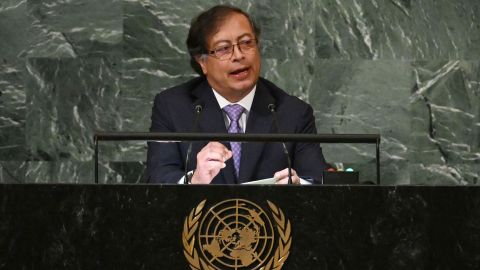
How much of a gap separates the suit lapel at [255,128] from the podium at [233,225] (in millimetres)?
1021

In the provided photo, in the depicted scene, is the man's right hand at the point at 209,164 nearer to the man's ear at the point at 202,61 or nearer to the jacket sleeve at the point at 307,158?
the jacket sleeve at the point at 307,158

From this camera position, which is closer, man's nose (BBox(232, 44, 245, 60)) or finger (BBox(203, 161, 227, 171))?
finger (BBox(203, 161, 227, 171))

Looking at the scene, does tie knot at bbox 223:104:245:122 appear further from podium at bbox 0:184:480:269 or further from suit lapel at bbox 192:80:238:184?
podium at bbox 0:184:480:269

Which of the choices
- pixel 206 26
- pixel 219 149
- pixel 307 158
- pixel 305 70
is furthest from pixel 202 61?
pixel 305 70

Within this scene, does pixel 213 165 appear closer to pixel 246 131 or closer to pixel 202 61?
pixel 246 131

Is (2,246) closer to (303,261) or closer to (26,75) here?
(303,261)

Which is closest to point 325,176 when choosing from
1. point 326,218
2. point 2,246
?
point 326,218

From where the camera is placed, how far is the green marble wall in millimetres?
4789

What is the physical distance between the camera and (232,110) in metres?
3.79

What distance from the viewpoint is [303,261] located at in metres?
2.61

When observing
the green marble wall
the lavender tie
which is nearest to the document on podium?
the lavender tie

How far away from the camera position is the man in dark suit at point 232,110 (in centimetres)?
365

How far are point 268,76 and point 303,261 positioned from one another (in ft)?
7.41

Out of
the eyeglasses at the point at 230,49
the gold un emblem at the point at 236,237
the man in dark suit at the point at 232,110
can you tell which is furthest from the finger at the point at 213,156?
the eyeglasses at the point at 230,49
